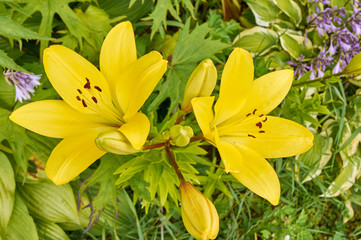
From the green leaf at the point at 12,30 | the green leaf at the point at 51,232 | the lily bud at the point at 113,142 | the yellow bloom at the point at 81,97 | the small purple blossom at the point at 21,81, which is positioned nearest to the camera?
the lily bud at the point at 113,142

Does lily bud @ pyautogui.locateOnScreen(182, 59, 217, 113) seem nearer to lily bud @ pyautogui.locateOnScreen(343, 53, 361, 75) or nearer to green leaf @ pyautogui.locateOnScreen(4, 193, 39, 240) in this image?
lily bud @ pyautogui.locateOnScreen(343, 53, 361, 75)

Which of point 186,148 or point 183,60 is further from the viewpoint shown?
point 183,60

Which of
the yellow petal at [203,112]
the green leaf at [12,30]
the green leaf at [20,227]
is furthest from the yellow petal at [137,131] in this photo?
the green leaf at [20,227]

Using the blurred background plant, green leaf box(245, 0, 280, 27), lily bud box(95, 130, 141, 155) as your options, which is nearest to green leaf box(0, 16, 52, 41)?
the blurred background plant

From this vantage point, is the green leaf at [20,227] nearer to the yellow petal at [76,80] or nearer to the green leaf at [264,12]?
the yellow petal at [76,80]

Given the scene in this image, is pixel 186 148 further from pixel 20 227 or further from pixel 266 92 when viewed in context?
pixel 20 227

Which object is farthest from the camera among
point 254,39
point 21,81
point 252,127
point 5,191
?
point 254,39

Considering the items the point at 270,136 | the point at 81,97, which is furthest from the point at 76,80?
the point at 270,136
